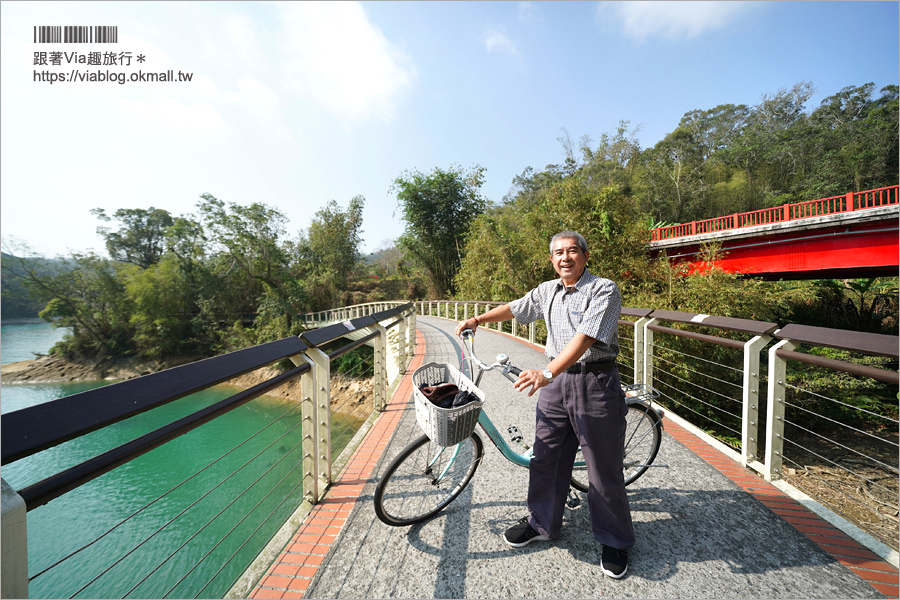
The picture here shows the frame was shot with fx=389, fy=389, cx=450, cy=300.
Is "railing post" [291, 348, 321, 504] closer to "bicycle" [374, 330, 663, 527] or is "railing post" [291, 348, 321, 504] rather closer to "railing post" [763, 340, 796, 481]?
"bicycle" [374, 330, 663, 527]

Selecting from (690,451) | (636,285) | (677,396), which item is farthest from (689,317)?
(636,285)

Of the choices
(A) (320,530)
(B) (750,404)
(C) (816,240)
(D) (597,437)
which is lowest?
(A) (320,530)

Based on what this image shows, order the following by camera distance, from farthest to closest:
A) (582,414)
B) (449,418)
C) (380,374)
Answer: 1. (380,374)
2. (582,414)
3. (449,418)

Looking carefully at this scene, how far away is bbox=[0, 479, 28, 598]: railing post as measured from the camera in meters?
0.78

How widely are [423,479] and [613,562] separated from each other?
1.00 meters

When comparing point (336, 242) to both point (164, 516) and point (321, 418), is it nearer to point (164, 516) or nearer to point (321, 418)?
point (164, 516)

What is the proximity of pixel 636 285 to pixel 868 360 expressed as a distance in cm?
582

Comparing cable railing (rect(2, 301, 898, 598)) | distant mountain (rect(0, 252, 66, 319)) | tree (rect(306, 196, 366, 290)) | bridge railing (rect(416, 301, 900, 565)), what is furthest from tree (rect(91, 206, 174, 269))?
bridge railing (rect(416, 301, 900, 565))

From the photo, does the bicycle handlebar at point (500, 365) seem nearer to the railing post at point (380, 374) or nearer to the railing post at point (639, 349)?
the railing post at point (380, 374)

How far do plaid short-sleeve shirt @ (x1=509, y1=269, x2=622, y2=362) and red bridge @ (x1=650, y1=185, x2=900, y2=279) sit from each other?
11.1 metres

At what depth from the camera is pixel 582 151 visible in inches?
1206

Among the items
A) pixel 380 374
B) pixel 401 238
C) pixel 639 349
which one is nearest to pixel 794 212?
pixel 639 349

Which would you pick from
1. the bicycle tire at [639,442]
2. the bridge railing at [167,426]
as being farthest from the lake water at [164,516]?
the bicycle tire at [639,442]

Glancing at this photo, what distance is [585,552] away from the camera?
1.95 meters
